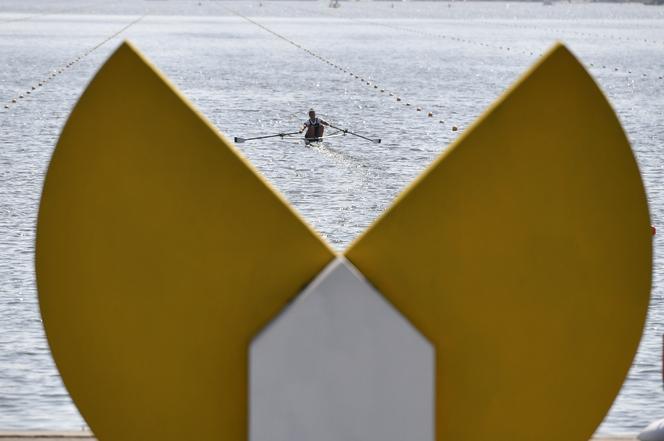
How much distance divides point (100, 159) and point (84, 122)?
0.22 metres

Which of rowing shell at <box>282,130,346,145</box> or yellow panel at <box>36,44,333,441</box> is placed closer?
yellow panel at <box>36,44,333,441</box>

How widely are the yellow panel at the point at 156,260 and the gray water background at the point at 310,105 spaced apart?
20.1 feet

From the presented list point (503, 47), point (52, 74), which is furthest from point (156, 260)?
point (503, 47)

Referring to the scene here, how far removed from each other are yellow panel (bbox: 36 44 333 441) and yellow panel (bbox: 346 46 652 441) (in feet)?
1.97

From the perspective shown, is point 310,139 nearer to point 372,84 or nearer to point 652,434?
point 372,84

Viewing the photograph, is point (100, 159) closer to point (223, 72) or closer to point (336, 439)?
point (336, 439)

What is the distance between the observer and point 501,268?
7.58 meters

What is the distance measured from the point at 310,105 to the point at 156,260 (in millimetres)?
40770

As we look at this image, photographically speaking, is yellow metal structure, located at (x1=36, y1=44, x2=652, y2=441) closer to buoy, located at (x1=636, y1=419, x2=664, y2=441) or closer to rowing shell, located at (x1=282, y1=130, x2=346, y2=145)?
buoy, located at (x1=636, y1=419, x2=664, y2=441)

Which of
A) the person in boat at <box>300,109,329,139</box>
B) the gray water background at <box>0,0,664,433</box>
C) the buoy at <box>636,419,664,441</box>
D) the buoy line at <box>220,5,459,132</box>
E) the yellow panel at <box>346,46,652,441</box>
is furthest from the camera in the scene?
the buoy line at <box>220,5,459,132</box>

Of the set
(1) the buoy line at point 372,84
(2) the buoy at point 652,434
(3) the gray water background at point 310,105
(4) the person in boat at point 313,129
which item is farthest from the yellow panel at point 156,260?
(1) the buoy line at point 372,84

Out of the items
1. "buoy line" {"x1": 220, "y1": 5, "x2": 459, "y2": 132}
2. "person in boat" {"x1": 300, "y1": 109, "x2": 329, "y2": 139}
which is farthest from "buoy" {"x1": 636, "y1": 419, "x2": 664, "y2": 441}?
"buoy line" {"x1": 220, "y1": 5, "x2": 459, "y2": 132}

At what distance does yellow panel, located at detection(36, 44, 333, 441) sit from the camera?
7.50 metres

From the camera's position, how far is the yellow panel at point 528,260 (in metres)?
7.48
